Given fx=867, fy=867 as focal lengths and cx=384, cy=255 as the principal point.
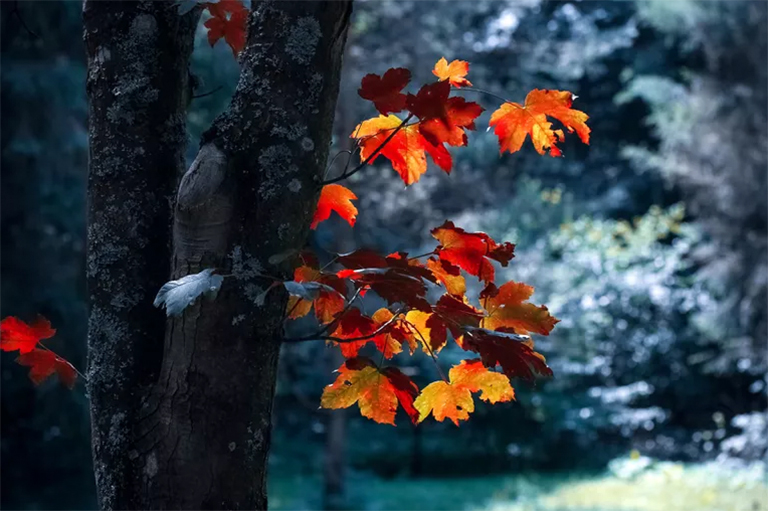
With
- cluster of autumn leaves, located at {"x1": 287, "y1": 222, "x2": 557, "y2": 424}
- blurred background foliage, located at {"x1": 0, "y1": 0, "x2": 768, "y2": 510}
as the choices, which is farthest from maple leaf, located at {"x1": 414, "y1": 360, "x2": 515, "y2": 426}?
blurred background foliage, located at {"x1": 0, "y1": 0, "x2": 768, "y2": 510}

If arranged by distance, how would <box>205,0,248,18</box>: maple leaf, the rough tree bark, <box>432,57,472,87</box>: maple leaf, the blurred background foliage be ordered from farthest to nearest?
the blurred background foliage
<box>205,0,248,18</box>: maple leaf
<box>432,57,472,87</box>: maple leaf
the rough tree bark

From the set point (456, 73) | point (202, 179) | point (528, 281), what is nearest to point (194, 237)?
point (202, 179)

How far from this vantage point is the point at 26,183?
20.9ft

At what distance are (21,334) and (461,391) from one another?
70 centimetres

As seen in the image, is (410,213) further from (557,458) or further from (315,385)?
(557,458)

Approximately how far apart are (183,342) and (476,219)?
26.6ft

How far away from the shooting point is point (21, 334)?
1351mm

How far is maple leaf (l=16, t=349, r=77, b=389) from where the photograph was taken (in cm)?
133

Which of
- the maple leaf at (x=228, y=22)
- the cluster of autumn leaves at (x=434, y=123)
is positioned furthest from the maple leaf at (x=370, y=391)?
the maple leaf at (x=228, y=22)

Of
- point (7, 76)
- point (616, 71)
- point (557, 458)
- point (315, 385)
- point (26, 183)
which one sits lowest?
point (557, 458)

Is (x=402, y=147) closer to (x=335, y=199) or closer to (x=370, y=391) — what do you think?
(x=335, y=199)

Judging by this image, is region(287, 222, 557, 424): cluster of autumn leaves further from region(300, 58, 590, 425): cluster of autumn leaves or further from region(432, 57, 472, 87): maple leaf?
Result: region(432, 57, 472, 87): maple leaf

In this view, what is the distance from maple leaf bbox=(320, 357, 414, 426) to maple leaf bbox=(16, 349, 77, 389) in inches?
15.5

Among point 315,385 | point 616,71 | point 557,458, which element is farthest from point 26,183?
point 616,71
